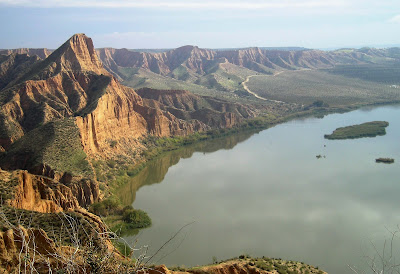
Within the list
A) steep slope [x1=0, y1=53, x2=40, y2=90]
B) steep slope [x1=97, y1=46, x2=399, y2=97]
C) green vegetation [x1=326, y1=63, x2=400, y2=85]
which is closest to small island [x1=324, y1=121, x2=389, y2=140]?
steep slope [x1=97, y1=46, x2=399, y2=97]

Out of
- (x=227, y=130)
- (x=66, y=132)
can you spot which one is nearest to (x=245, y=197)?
(x=66, y=132)

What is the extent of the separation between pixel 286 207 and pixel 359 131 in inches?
1457

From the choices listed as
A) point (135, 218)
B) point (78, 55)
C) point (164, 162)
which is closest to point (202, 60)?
point (78, 55)

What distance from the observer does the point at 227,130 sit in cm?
7056

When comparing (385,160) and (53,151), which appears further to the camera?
(385,160)

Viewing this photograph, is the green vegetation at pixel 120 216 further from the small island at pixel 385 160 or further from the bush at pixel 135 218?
the small island at pixel 385 160

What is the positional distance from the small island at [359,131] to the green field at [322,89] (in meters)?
29.3

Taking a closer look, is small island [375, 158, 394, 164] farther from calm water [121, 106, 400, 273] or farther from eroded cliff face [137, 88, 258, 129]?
eroded cliff face [137, 88, 258, 129]

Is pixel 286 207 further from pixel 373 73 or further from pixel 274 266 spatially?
pixel 373 73

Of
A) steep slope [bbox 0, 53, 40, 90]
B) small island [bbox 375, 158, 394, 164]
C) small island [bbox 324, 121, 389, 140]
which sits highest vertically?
steep slope [bbox 0, 53, 40, 90]

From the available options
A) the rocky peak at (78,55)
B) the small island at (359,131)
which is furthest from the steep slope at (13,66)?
the small island at (359,131)

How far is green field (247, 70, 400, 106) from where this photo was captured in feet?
342

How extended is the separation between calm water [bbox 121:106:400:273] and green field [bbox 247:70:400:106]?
4891 centimetres

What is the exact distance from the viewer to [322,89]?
121 meters
